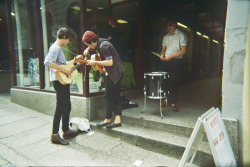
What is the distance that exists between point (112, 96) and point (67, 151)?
4.50 ft

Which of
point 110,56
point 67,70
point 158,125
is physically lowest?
point 158,125

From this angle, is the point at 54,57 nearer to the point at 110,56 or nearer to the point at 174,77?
Result: the point at 110,56

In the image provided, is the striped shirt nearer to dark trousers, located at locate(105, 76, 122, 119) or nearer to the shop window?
dark trousers, located at locate(105, 76, 122, 119)

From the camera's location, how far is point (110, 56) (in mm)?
3646

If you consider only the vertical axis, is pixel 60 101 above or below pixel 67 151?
above

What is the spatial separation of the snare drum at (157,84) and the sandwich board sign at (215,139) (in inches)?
55.5

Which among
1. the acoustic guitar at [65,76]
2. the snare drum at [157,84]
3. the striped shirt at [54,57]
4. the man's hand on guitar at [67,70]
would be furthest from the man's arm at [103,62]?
the snare drum at [157,84]

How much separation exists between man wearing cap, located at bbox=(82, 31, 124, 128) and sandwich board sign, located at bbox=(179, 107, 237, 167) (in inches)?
75.5

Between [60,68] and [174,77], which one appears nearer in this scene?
[60,68]

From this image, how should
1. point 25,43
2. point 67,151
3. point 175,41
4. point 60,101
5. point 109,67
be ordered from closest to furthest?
point 67,151 → point 60,101 → point 109,67 → point 175,41 → point 25,43

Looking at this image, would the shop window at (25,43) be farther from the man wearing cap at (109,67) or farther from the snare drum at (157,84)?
the snare drum at (157,84)

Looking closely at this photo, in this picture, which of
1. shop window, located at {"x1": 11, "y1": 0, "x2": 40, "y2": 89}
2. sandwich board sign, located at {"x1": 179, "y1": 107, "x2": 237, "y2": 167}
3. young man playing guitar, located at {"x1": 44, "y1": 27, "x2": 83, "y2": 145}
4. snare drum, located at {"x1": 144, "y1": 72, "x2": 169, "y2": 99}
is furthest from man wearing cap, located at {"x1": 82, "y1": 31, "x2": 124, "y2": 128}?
shop window, located at {"x1": 11, "y1": 0, "x2": 40, "y2": 89}

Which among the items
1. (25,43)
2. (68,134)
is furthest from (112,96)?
(25,43)

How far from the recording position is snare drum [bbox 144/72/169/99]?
153 inches
